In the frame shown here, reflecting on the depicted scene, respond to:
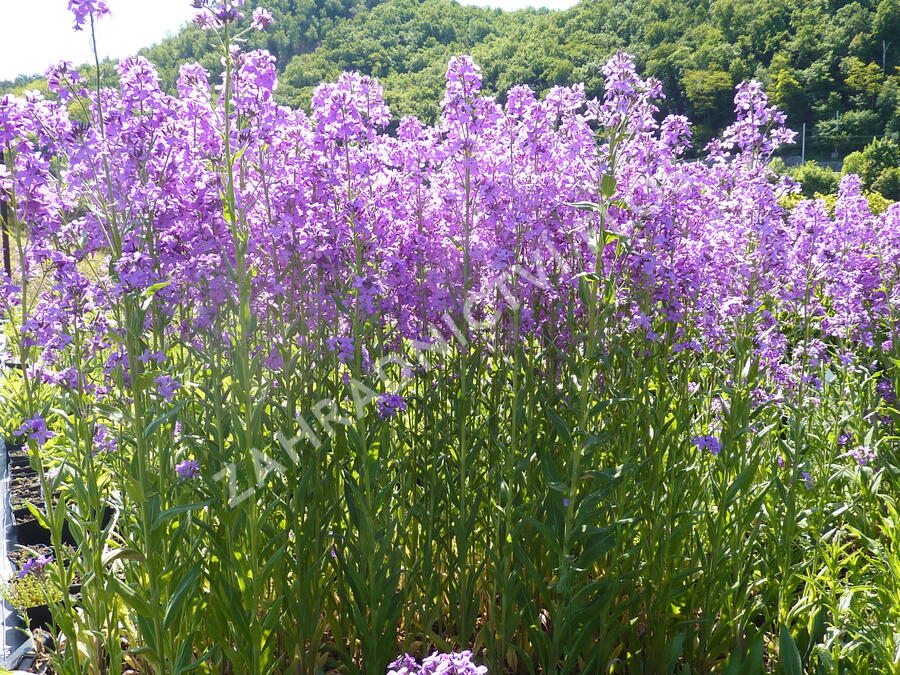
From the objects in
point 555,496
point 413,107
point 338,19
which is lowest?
point 555,496

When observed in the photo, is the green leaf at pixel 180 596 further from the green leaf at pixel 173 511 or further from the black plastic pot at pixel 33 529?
the black plastic pot at pixel 33 529

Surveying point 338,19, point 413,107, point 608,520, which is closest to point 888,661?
point 608,520

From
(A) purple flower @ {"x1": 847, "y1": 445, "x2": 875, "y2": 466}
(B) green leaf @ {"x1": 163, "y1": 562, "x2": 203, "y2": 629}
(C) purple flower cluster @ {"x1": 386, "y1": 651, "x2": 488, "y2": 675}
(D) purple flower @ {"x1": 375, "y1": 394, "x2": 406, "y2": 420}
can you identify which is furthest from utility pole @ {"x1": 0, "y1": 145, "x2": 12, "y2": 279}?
(A) purple flower @ {"x1": 847, "y1": 445, "x2": 875, "y2": 466}

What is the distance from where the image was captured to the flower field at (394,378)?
2691 mm

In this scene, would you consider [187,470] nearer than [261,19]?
No

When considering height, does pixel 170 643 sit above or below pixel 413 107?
below

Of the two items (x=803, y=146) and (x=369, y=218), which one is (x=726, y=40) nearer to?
(x=803, y=146)

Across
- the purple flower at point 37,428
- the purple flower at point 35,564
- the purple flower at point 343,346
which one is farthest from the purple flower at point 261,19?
the purple flower at point 35,564

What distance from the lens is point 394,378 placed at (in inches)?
140

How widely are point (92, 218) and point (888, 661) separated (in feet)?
12.2

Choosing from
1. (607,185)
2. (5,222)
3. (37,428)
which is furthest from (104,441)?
(607,185)

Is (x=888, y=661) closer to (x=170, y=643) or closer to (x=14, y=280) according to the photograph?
(x=170, y=643)

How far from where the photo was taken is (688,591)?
3.39 meters

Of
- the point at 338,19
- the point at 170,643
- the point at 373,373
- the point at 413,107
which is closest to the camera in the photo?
the point at 170,643
